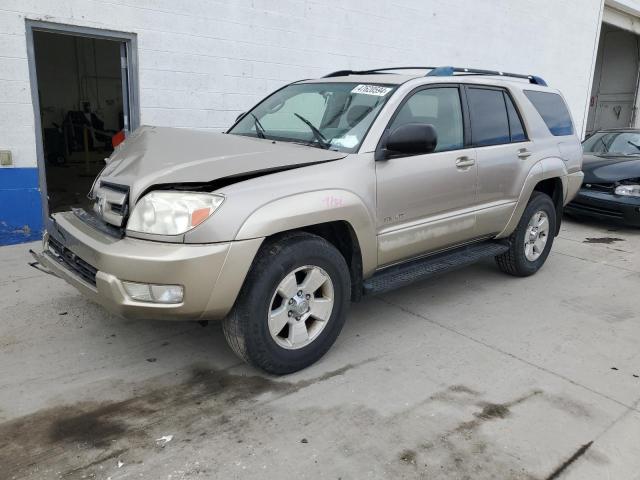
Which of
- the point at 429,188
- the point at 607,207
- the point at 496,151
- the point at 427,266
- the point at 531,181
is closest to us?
the point at 429,188

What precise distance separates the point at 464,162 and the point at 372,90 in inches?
36.9

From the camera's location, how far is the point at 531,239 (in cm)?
541

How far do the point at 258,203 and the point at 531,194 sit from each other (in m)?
3.30

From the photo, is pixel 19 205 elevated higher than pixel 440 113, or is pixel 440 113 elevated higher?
pixel 440 113

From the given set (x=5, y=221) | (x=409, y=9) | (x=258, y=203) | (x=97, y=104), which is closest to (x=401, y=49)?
(x=409, y=9)

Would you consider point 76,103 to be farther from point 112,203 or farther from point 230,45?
point 112,203

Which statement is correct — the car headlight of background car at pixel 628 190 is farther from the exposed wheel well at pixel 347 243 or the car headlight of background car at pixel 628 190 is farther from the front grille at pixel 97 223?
the front grille at pixel 97 223

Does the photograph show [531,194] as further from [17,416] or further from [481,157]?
[17,416]

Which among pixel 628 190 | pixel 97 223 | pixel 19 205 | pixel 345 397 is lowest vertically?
pixel 345 397

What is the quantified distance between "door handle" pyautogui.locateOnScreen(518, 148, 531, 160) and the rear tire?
1.69ft

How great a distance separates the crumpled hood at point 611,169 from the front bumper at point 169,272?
22.0ft

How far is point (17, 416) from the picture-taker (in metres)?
2.89

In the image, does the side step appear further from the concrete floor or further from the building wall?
the building wall

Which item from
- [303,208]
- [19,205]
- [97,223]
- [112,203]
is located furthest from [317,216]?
[19,205]
